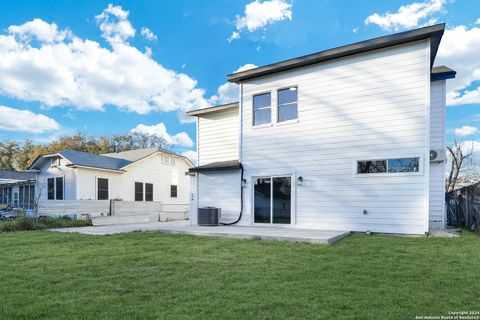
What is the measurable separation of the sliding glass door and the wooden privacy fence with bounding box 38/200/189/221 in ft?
29.4

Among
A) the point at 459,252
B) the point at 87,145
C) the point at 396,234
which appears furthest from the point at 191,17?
the point at 87,145

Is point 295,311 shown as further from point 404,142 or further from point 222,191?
point 222,191

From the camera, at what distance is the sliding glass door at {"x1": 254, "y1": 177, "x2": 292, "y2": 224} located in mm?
10422

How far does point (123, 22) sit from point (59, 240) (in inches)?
448

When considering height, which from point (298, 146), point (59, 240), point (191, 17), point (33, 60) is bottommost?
point (59, 240)

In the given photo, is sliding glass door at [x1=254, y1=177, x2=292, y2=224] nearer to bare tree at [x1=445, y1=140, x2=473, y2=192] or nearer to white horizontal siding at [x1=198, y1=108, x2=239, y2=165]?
white horizontal siding at [x1=198, y1=108, x2=239, y2=165]

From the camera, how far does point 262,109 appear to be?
447 inches

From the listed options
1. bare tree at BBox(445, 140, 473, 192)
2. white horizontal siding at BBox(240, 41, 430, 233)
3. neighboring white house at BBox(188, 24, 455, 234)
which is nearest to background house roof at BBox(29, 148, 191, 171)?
neighboring white house at BBox(188, 24, 455, 234)

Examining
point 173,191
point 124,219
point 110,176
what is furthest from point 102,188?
point 173,191

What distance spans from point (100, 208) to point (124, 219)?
2110 mm

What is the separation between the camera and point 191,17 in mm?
15766

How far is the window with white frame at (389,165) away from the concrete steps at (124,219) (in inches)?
451

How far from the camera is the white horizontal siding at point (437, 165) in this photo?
9.87 m

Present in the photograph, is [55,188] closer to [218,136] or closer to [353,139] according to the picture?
[218,136]
